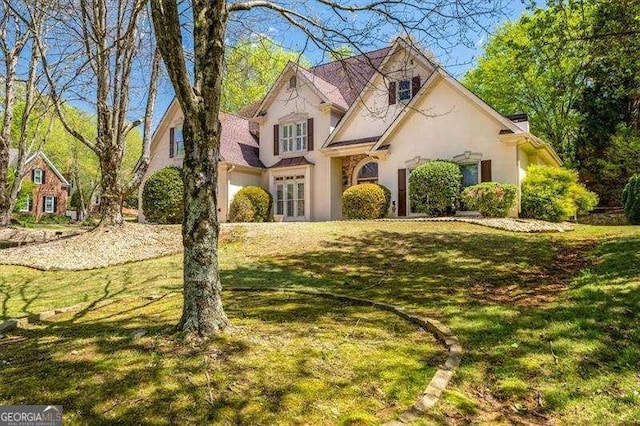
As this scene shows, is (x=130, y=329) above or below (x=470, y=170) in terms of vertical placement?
below

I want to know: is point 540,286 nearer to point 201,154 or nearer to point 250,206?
point 201,154

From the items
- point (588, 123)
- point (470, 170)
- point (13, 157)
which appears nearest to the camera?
point (470, 170)

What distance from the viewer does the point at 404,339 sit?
3.99 meters

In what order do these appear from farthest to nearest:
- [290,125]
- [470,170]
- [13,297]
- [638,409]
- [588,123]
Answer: [588,123]
[290,125]
[470,170]
[13,297]
[638,409]

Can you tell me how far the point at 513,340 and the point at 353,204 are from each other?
1321 cm

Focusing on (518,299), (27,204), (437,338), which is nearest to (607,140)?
(518,299)

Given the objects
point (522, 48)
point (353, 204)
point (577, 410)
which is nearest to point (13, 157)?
point (353, 204)

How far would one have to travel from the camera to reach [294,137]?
21781mm

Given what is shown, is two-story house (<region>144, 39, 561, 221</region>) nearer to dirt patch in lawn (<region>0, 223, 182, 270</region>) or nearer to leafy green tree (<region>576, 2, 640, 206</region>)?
leafy green tree (<region>576, 2, 640, 206</region>)

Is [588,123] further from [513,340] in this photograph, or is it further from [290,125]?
[513,340]

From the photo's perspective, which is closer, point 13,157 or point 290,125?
point 290,125

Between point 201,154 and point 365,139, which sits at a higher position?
point 365,139

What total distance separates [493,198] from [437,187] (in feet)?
6.85

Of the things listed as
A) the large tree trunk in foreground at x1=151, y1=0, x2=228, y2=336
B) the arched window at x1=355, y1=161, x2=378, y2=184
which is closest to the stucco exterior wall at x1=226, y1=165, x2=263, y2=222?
the arched window at x1=355, y1=161, x2=378, y2=184
